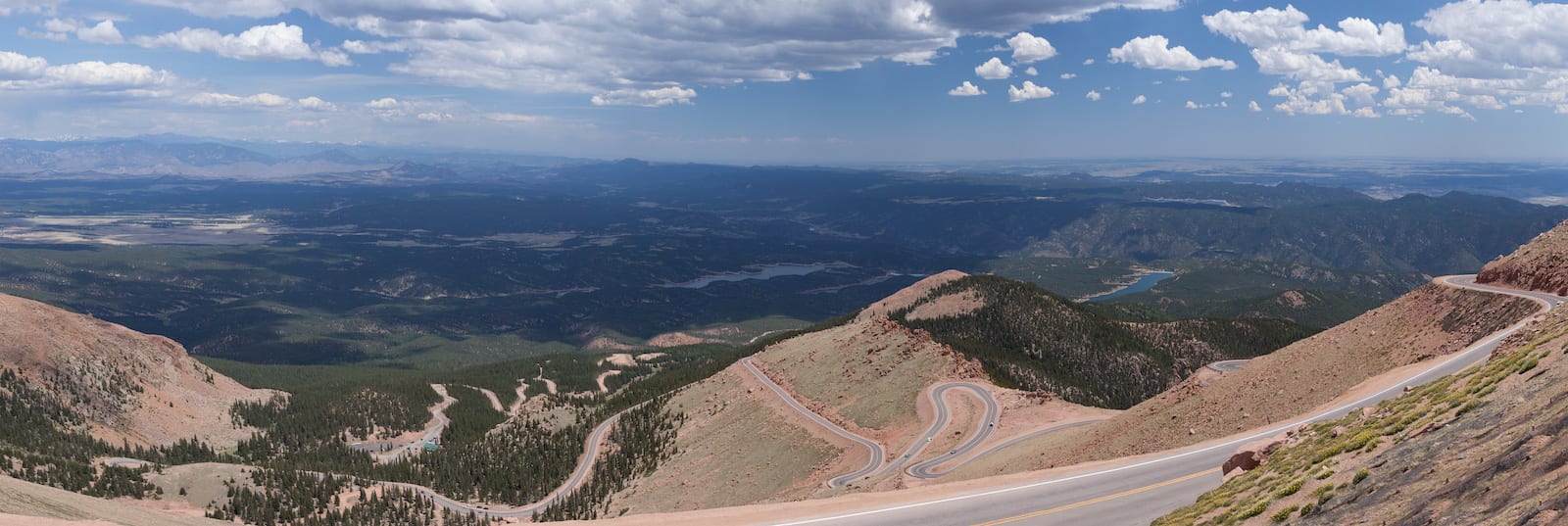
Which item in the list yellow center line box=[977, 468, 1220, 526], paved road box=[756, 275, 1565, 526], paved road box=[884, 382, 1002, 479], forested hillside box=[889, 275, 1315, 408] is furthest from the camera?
forested hillside box=[889, 275, 1315, 408]

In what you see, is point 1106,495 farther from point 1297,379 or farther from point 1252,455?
point 1297,379

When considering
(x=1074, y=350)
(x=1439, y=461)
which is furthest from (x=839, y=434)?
(x=1439, y=461)

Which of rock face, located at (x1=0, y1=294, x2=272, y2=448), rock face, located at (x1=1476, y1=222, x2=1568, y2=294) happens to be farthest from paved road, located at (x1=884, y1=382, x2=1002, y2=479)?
rock face, located at (x1=0, y1=294, x2=272, y2=448)

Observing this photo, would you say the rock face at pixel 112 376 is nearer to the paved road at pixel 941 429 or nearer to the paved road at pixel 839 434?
the paved road at pixel 839 434

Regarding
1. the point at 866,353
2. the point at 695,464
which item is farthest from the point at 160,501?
the point at 866,353

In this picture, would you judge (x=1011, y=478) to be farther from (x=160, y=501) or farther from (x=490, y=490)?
(x=160, y=501)

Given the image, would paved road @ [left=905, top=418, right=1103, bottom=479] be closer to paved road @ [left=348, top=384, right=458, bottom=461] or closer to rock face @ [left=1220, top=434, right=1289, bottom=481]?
rock face @ [left=1220, top=434, right=1289, bottom=481]

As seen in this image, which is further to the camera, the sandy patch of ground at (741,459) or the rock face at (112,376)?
the rock face at (112,376)

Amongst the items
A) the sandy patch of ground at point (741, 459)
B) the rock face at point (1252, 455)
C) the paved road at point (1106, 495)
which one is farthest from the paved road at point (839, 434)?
the rock face at point (1252, 455)
